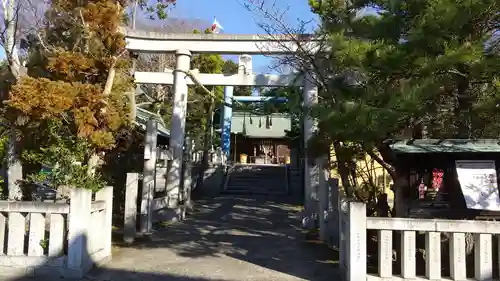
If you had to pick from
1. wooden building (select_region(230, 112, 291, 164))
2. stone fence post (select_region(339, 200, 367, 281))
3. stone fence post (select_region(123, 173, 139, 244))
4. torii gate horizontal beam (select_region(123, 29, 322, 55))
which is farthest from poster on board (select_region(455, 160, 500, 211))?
wooden building (select_region(230, 112, 291, 164))

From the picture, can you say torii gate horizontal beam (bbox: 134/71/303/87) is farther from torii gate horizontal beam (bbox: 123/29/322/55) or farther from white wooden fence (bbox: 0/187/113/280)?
white wooden fence (bbox: 0/187/113/280)

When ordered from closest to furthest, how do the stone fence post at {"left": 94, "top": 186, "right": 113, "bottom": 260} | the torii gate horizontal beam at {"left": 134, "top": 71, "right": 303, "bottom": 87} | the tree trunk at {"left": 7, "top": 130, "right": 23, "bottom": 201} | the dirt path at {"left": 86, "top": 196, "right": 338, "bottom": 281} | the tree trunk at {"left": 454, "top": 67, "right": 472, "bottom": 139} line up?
1. the tree trunk at {"left": 454, "top": 67, "right": 472, "bottom": 139}
2. the dirt path at {"left": 86, "top": 196, "right": 338, "bottom": 281}
3. the stone fence post at {"left": 94, "top": 186, "right": 113, "bottom": 260}
4. the tree trunk at {"left": 7, "top": 130, "right": 23, "bottom": 201}
5. the torii gate horizontal beam at {"left": 134, "top": 71, "right": 303, "bottom": 87}

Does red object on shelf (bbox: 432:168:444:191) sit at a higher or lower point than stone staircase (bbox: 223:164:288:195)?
higher

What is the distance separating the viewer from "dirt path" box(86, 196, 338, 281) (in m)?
7.65

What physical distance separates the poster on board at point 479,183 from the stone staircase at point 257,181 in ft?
46.5

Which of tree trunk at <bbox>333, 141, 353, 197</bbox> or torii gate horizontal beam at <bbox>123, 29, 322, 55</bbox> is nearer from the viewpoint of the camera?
tree trunk at <bbox>333, 141, 353, 197</bbox>

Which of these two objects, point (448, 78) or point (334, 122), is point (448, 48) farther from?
point (334, 122)

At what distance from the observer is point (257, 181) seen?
23.4 metres

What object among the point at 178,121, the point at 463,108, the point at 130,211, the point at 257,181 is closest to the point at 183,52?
the point at 178,121

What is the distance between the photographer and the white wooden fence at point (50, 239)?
24.0ft

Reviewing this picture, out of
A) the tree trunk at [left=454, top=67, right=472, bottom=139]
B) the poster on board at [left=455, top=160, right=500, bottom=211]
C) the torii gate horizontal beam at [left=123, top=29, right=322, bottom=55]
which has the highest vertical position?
the torii gate horizontal beam at [left=123, top=29, right=322, bottom=55]

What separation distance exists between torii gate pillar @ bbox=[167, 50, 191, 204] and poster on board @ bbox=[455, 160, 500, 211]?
912cm

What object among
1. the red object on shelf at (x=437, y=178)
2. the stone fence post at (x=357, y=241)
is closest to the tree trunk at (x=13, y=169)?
the stone fence post at (x=357, y=241)

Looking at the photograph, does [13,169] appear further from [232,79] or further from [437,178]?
[437,178]
